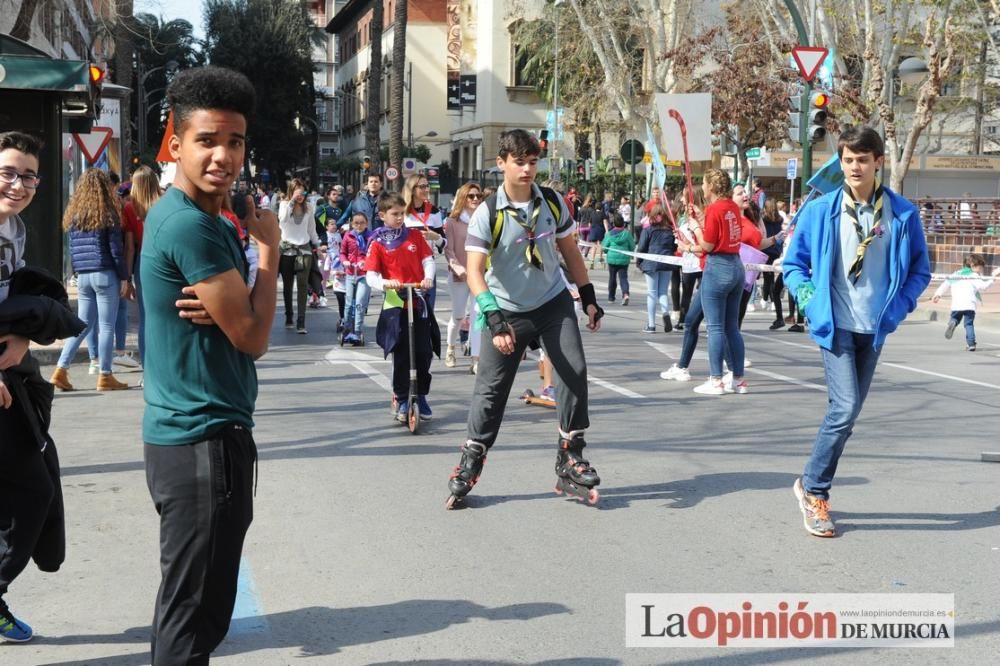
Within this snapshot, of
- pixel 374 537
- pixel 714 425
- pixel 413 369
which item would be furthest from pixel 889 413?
pixel 374 537

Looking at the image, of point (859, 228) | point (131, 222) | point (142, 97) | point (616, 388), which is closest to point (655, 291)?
point (616, 388)

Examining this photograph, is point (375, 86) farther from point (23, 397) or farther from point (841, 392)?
point (23, 397)

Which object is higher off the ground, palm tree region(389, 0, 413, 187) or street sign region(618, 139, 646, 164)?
palm tree region(389, 0, 413, 187)

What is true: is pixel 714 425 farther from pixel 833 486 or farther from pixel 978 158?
pixel 978 158

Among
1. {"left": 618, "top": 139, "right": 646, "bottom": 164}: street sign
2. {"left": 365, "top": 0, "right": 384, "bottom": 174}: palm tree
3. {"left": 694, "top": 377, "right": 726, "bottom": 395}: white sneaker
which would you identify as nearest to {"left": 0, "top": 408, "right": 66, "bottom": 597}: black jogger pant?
{"left": 694, "top": 377, "right": 726, "bottom": 395}: white sneaker

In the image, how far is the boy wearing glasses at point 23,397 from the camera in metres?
4.15

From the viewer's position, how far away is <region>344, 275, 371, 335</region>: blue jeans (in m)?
14.2

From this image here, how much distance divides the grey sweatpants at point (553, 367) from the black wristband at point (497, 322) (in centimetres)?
16

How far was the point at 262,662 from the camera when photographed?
4.25 metres

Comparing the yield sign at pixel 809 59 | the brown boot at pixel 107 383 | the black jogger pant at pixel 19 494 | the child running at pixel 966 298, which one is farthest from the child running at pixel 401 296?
the yield sign at pixel 809 59

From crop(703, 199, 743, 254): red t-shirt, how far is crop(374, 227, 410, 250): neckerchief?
8.31ft

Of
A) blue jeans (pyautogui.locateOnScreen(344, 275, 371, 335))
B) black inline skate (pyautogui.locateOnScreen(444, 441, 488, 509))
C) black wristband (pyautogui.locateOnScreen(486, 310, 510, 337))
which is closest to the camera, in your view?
black wristband (pyautogui.locateOnScreen(486, 310, 510, 337))

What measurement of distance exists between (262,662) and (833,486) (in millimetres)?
3825

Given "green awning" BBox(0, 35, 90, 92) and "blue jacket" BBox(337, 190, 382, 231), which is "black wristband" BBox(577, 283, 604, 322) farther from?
"blue jacket" BBox(337, 190, 382, 231)
